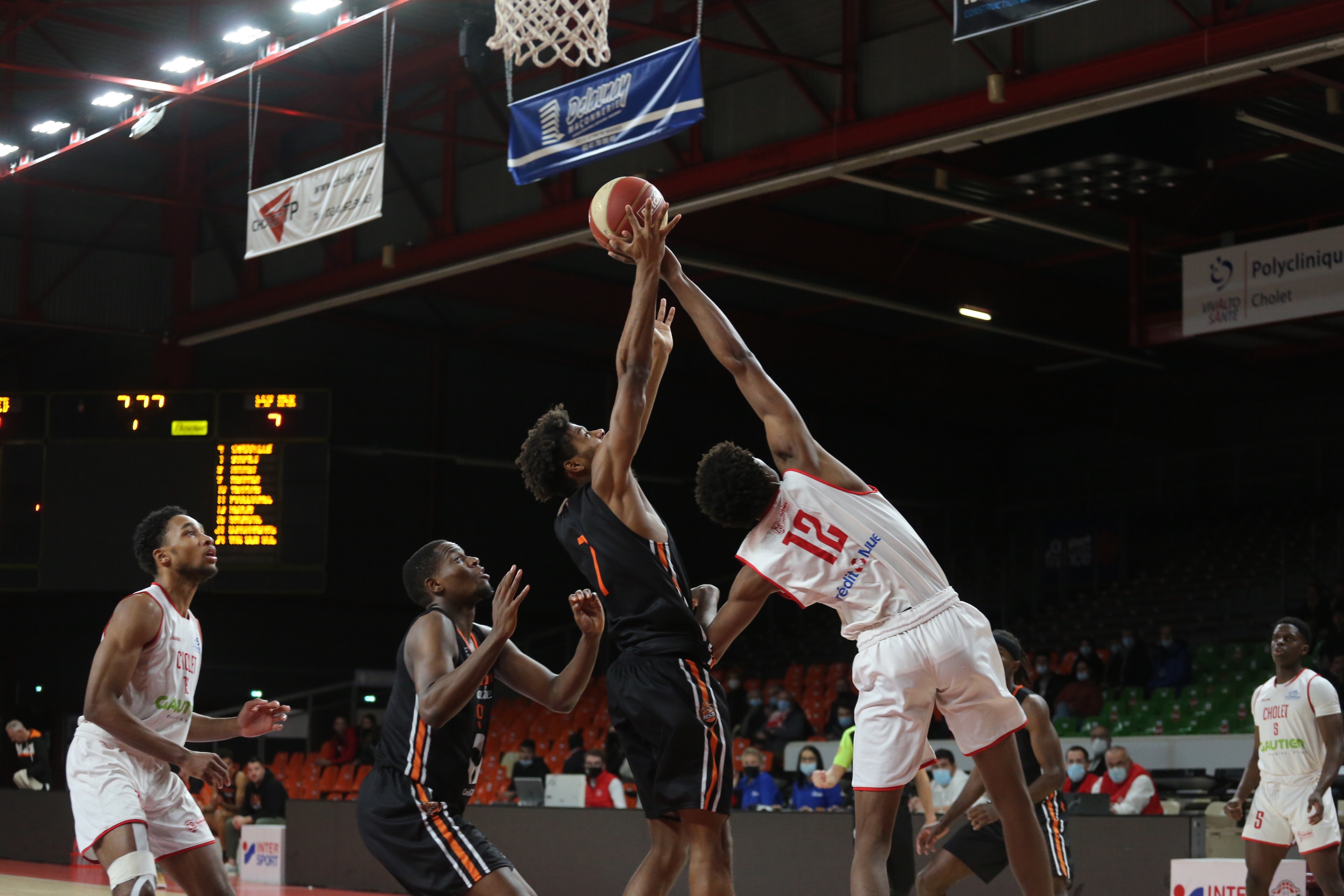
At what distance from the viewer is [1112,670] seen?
67.9 ft

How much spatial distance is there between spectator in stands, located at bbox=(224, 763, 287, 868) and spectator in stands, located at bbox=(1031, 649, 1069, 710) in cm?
903

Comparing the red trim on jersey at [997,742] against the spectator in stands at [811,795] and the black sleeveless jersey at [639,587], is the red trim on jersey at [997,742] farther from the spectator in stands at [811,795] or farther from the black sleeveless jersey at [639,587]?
the spectator in stands at [811,795]

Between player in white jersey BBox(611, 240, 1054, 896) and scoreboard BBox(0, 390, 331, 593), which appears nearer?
player in white jersey BBox(611, 240, 1054, 896)

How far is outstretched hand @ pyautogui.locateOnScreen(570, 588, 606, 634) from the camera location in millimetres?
5281

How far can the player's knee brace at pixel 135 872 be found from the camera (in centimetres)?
552

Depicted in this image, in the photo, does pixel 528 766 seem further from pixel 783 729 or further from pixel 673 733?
pixel 673 733

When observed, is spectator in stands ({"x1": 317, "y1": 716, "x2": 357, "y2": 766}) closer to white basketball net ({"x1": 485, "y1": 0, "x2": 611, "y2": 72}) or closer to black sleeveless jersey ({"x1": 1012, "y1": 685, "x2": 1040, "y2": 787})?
white basketball net ({"x1": 485, "y1": 0, "x2": 611, "y2": 72})

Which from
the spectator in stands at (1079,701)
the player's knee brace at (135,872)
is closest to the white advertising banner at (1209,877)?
the player's knee brace at (135,872)

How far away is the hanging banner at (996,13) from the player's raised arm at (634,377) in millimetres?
5287

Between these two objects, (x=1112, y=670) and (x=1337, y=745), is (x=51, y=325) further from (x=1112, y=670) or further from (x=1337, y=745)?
(x=1337, y=745)

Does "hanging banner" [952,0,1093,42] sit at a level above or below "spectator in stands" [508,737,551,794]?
above

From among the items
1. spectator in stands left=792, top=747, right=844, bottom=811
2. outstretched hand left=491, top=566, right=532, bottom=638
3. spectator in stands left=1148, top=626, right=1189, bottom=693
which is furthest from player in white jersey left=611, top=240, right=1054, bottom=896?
spectator in stands left=1148, top=626, right=1189, bottom=693

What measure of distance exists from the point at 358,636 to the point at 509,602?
22145 millimetres

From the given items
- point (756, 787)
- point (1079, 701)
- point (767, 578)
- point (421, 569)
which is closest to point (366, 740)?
point (756, 787)
